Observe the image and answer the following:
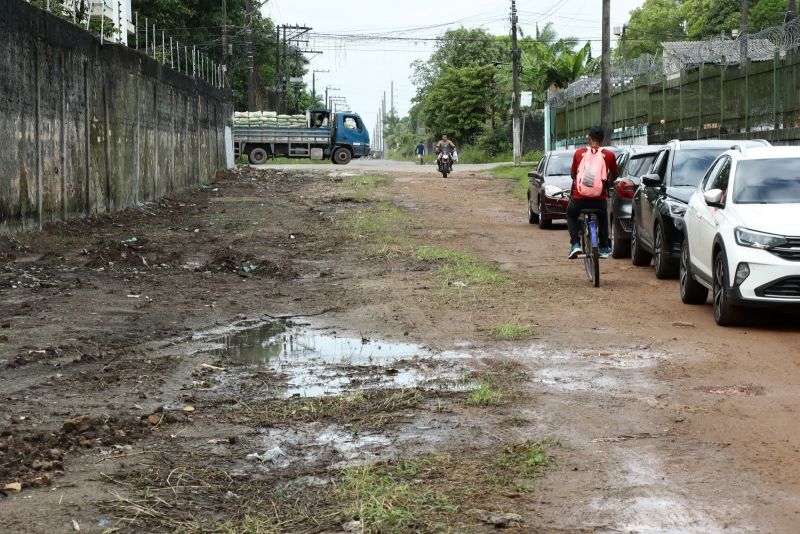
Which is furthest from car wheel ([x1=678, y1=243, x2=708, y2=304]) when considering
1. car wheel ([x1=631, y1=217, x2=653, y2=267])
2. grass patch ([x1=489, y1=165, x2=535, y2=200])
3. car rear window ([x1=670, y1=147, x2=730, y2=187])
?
grass patch ([x1=489, y1=165, x2=535, y2=200])

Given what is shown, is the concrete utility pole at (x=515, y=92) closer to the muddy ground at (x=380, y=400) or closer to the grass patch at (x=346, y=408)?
the muddy ground at (x=380, y=400)

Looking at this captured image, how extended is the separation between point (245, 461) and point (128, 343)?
4.00 m

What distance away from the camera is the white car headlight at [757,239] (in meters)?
9.64

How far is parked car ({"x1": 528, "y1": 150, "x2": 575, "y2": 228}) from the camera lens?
69.6ft

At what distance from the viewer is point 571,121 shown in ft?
166

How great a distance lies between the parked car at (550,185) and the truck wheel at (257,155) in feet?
118

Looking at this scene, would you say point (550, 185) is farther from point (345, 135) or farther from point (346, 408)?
point (345, 135)

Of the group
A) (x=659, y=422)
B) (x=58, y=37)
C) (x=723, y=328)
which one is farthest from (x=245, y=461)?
(x=58, y=37)

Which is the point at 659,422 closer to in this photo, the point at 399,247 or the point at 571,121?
the point at 399,247

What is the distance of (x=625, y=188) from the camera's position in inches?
647

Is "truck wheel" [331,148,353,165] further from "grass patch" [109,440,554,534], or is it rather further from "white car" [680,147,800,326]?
"grass patch" [109,440,554,534]

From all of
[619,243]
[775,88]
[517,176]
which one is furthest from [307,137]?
[619,243]

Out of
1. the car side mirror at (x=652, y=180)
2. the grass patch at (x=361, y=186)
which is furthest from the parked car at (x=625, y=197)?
the grass patch at (x=361, y=186)

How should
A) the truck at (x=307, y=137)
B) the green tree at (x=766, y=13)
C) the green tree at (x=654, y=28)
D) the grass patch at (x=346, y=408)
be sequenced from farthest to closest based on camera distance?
1. the green tree at (x=654, y=28)
2. the green tree at (x=766, y=13)
3. the truck at (x=307, y=137)
4. the grass patch at (x=346, y=408)
